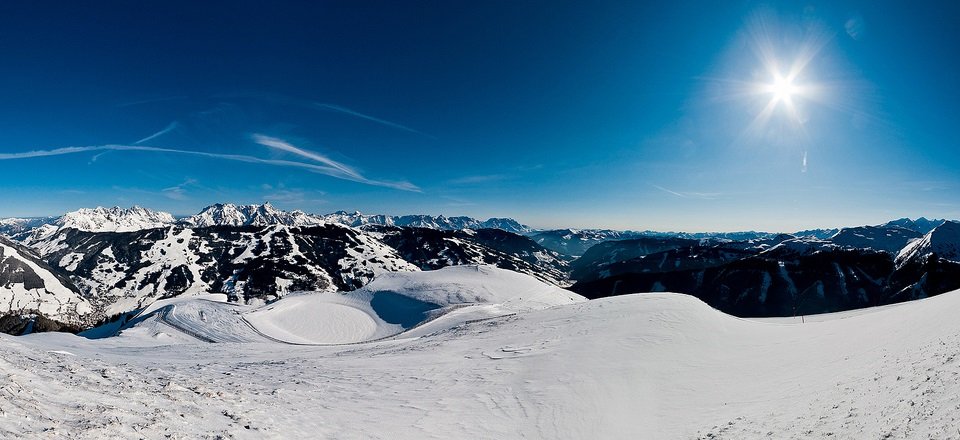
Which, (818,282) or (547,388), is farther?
(818,282)

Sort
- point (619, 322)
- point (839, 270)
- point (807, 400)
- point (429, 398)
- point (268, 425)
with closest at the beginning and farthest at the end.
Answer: point (268, 425) → point (807, 400) → point (429, 398) → point (619, 322) → point (839, 270)

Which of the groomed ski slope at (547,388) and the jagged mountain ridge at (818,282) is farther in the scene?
the jagged mountain ridge at (818,282)

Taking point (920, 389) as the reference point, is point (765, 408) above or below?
below

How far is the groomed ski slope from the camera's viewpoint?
10438mm

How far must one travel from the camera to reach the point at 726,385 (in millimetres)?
17484

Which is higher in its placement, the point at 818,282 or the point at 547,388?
the point at 818,282

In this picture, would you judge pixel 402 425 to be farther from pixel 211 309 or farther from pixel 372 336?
pixel 211 309

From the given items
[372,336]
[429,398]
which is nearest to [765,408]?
[429,398]

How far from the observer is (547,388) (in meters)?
18.3

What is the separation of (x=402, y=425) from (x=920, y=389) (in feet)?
51.9

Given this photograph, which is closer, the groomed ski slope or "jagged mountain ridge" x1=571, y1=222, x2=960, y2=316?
the groomed ski slope

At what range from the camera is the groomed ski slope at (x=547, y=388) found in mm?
10438

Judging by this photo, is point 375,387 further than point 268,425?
Yes

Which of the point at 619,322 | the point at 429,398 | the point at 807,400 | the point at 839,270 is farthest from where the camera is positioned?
the point at 839,270
